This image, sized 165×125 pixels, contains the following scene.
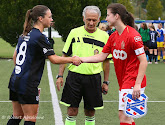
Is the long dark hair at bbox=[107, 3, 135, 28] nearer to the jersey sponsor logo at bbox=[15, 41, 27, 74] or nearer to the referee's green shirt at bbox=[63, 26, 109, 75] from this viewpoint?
the referee's green shirt at bbox=[63, 26, 109, 75]

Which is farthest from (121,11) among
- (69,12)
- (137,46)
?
(69,12)

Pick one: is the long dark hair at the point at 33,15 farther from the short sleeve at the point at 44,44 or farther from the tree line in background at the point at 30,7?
the tree line in background at the point at 30,7

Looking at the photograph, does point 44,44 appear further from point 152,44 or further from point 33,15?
point 152,44

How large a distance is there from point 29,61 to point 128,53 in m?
1.29

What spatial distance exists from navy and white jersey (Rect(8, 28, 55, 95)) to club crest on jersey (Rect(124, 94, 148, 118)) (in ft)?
3.83

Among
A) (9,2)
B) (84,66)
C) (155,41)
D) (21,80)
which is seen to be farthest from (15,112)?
(9,2)

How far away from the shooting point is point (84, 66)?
6.72 m

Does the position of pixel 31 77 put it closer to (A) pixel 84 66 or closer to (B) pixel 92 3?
(A) pixel 84 66

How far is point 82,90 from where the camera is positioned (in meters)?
6.80

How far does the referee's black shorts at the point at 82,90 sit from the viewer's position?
265 inches

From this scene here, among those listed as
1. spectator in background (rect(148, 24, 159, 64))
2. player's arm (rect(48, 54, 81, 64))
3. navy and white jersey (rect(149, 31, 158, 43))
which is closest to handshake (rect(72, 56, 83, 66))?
player's arm (rect(48, 54, 81, 64))

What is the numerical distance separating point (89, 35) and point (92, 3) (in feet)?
66.6

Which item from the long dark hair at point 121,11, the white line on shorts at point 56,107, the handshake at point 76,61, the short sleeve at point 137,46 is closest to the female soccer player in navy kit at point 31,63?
the handshake at point 76,61

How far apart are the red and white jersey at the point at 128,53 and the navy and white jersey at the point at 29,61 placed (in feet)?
3.16
